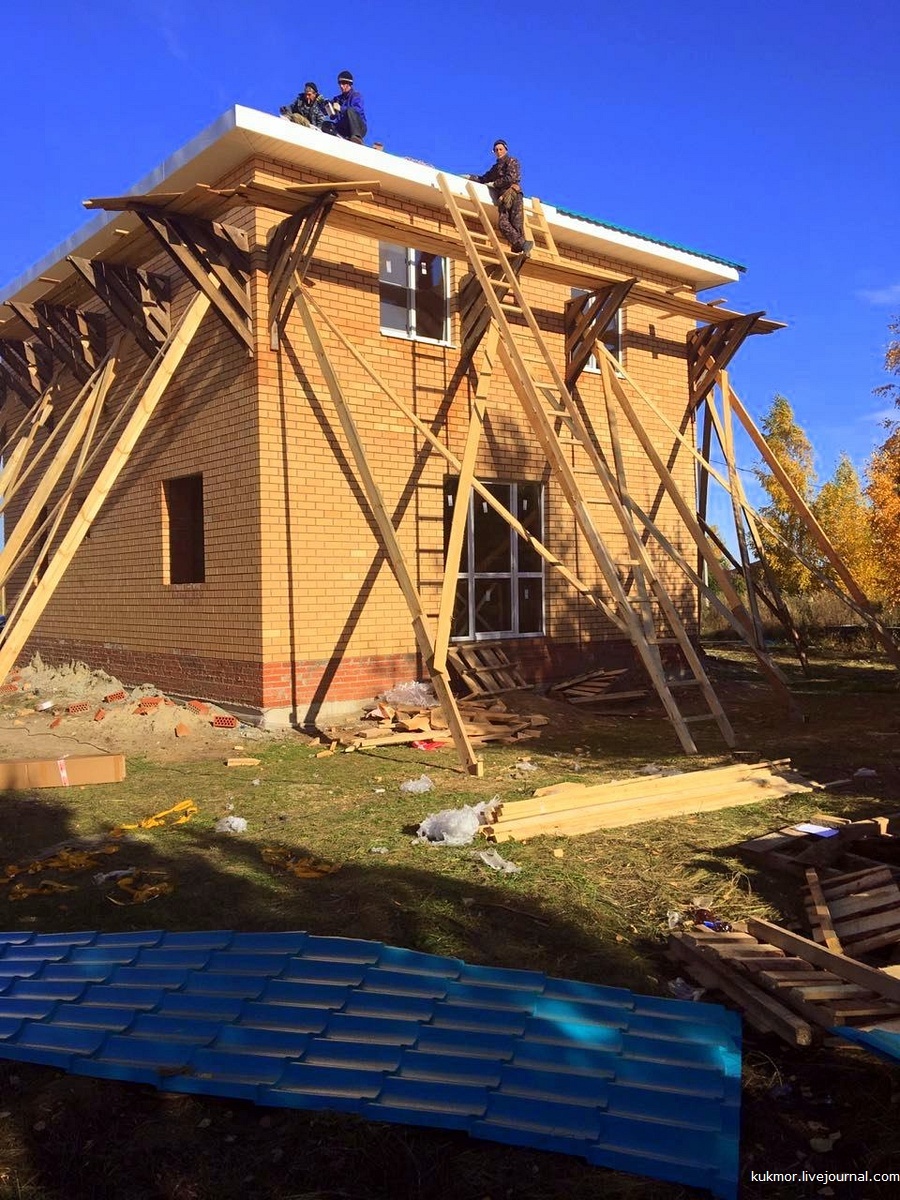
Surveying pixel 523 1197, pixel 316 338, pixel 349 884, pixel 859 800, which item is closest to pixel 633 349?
pixel 316 338

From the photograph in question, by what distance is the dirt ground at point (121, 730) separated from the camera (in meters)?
9.01

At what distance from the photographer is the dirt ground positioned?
29.6 feet

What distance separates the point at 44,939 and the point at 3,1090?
4.13 ft

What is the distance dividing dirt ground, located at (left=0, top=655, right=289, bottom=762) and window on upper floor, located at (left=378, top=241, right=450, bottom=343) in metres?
5.27

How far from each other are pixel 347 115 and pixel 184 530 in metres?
5.76

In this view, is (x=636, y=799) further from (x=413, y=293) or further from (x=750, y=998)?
(x=413, y=293)

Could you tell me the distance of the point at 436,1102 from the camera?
2.72m

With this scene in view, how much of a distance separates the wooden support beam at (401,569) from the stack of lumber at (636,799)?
1.19m

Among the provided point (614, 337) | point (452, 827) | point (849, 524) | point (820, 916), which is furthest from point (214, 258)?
point (849, 524)

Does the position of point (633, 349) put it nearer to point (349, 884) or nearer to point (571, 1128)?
point (349, 884)

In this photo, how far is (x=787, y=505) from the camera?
97.2 feet

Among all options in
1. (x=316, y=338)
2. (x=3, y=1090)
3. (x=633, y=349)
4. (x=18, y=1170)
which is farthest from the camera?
(x=633, y=349)

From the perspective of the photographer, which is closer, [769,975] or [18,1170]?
[18,1170]

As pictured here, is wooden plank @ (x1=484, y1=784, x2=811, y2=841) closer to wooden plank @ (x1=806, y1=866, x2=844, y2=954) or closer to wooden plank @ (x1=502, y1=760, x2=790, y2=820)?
wooden plank @ (x1=502, y1=760, x2=790, y2=820)
